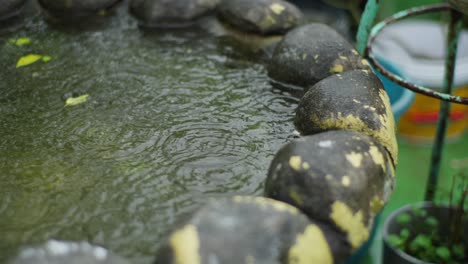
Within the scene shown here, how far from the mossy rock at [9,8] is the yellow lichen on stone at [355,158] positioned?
2130mm

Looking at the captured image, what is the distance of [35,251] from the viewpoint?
1.10 m

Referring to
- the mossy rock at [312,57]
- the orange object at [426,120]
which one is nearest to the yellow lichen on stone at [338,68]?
the mossy rock at [312,57]

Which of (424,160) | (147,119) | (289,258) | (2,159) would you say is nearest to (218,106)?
(147,119)

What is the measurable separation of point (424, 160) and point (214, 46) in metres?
2.10

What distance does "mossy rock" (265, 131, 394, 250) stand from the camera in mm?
1262

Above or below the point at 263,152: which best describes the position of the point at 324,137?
above

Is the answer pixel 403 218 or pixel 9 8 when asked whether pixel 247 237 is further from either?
pixel 9 8

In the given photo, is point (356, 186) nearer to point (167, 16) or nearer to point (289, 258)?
point (289, 258)

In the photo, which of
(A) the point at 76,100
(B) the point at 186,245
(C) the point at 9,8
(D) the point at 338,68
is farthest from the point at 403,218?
(C) the point at 9,8

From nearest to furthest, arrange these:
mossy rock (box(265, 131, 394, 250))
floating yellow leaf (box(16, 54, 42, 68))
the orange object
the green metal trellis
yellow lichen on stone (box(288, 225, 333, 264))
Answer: yellow lichen on stone (box(288, 225, 333, 264))
mossy rock (box(265, 131, 394, 250))
the green metal trellis
floating yellow leaf (box(16, 54, 42, 68))
the orange object

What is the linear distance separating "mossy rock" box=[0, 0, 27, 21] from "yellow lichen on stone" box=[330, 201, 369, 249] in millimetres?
2180

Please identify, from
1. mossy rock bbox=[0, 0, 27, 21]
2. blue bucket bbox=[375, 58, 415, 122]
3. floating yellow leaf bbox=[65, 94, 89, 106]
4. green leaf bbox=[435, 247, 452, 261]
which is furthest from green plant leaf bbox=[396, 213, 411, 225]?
mossy rock bbox=[0, 0, 27, 21]

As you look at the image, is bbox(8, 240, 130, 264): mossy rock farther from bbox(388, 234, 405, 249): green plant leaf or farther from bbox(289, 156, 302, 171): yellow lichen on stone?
bbox(388, 234, 405, 249): green plant leaf

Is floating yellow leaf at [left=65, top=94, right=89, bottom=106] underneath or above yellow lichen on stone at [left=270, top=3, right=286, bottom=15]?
underneath
